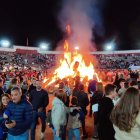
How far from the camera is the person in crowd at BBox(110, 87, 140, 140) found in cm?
321

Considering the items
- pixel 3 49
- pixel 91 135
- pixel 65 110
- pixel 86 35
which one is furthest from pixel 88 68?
pixel 3 49

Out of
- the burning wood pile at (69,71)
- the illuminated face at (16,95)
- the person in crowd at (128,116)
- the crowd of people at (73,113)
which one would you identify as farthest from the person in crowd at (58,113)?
the burning wood pile at (69,71)

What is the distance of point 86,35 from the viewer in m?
56.5

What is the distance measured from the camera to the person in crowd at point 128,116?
3209 millimetres

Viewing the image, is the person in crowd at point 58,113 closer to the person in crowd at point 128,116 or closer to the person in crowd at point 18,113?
the person in crowd at point 18,113

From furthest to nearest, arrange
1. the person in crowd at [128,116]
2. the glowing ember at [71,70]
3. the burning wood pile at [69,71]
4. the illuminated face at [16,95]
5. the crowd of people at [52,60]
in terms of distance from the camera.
→ the crowd of people at [52,60] → the glowing ember at [71,70] → the burning wood pile at [69,71] → the illuminated face at [16,95] → the person in crowd at [128,116]

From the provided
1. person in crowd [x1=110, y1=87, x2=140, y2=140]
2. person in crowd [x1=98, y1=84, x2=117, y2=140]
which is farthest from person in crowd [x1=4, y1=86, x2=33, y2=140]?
person in crowd [x1=110, y1=87, x2=140, y2=140]

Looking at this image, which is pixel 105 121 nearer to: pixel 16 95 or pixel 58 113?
pixel 16 95

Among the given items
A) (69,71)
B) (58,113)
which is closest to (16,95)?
(58,113)

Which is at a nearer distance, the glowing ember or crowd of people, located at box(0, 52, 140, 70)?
the glowing ember

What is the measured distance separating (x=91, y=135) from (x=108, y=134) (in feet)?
14.9

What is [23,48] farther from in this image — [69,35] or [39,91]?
[39,91]

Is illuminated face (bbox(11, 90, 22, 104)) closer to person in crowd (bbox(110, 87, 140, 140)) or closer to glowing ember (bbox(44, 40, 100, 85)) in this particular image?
person in crowd (bbox(110, 87, 140, 140))

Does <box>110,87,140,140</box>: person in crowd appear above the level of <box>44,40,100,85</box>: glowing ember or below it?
below
